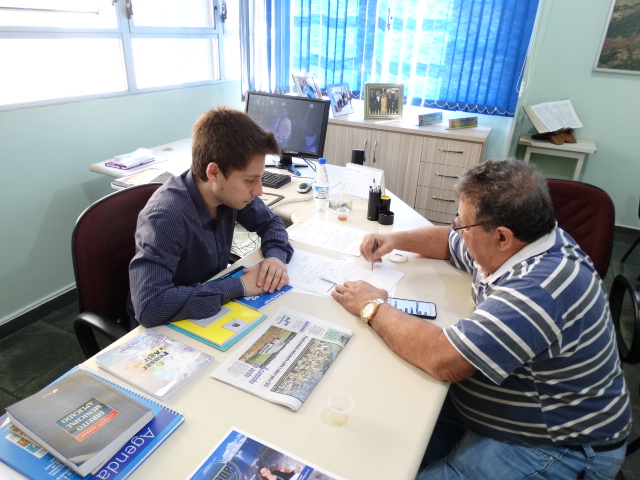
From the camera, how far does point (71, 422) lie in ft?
2.61

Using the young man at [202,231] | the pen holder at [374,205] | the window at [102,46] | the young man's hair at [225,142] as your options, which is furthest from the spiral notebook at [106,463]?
the window at [102,46]

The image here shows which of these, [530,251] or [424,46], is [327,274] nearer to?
[530,251]

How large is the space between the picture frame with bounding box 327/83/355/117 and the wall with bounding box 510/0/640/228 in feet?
4.53

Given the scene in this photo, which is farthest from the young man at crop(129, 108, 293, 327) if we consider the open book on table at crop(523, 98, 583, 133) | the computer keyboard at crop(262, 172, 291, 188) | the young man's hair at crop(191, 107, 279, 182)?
the open book on table at crop(523, 98, 583, 133)

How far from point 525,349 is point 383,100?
116 inches

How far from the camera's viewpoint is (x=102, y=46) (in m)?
2.63

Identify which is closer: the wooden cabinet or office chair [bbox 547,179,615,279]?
office chair [bbox 547,179,615,279]

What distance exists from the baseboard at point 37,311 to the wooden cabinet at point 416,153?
2.20 metres

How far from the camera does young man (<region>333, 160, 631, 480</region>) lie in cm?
92

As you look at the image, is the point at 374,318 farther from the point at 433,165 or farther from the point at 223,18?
the point at 223,18

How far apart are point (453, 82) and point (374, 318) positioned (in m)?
2.84

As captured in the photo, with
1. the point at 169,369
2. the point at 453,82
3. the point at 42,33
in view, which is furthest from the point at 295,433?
the point at 453,82

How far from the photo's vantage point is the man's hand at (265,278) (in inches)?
51.1

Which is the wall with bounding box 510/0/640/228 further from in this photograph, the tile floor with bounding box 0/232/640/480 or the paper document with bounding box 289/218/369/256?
the paper document with bounding box 289/218/369/256
